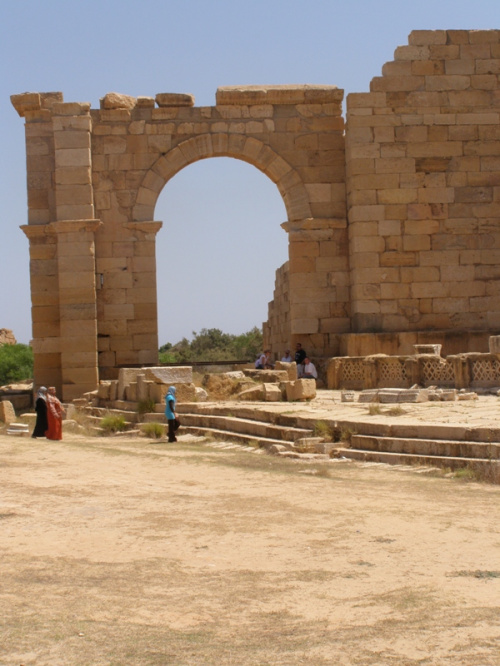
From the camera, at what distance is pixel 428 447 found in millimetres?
8672

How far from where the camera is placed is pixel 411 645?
3648 millimetres

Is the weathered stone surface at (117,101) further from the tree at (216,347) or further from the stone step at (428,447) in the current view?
the tree at (216,347)

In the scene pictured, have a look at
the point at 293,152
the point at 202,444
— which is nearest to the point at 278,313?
the point at 293,152

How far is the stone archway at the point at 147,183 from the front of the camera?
1642cm

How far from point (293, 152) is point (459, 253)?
3541mm

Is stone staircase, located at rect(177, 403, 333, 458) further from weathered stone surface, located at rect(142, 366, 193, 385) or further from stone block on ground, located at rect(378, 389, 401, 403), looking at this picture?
stone block on ground, located at rect(378, 389, 401, 403)

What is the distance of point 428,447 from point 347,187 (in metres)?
8.87

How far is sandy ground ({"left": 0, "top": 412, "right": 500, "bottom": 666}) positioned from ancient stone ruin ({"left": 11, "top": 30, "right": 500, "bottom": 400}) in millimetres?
8630

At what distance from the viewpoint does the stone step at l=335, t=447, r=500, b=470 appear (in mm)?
8109

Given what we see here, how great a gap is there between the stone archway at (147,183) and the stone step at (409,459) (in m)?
7.52

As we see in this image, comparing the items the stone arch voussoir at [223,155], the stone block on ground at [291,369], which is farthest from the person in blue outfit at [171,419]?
the stone arch voussoir at [223,155]

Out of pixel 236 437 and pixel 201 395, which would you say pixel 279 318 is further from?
pixel 236 437

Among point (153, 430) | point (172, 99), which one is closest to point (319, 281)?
point (172, 99)

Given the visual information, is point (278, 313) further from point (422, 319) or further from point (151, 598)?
point (151, 598)
